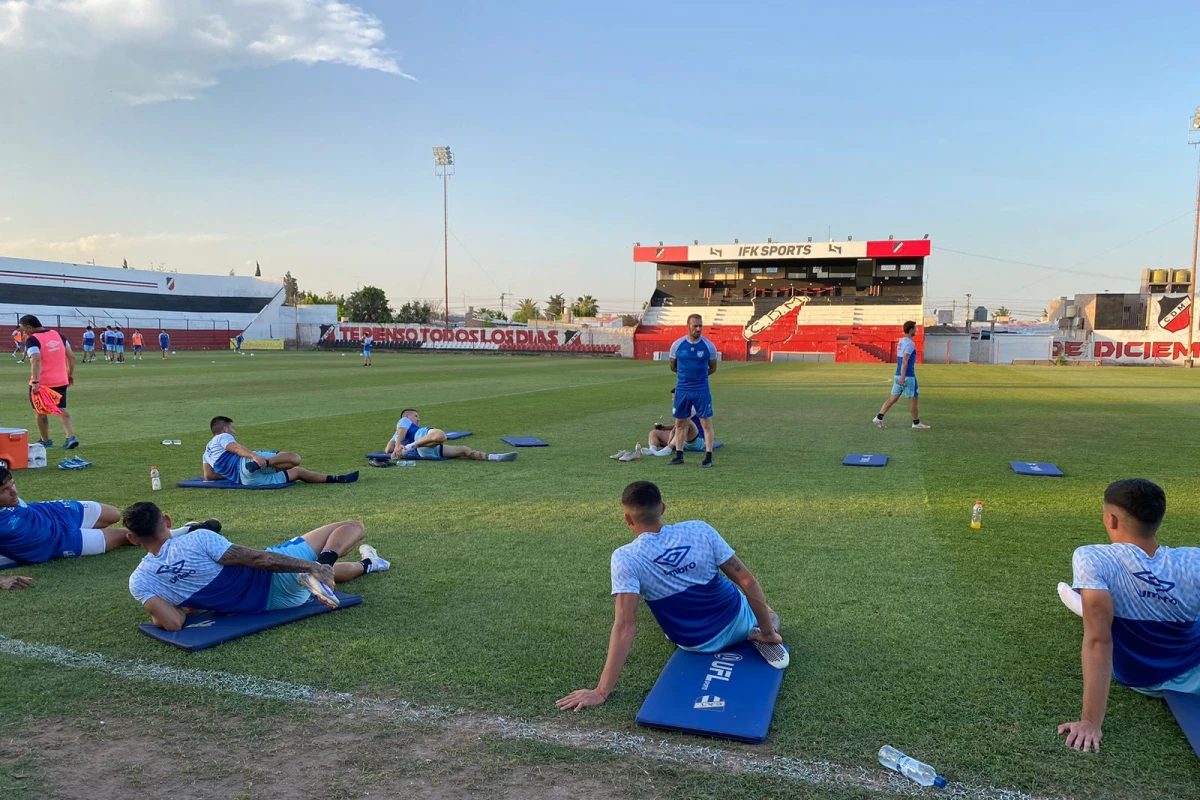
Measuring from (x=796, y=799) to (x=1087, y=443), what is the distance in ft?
40.7

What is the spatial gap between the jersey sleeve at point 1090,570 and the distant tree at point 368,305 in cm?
9968

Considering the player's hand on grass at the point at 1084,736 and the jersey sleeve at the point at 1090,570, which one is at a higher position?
the jersey sleeve at the point at 1090,570

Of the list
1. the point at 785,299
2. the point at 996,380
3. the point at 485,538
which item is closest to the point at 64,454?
the point at 485,538

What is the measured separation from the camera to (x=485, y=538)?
6.86 m

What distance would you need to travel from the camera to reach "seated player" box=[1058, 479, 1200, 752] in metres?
3.37

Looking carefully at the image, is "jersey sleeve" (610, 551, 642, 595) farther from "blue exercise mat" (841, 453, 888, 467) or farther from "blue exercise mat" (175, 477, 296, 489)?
"blue exercise mat" (841, 453, 888, 467)

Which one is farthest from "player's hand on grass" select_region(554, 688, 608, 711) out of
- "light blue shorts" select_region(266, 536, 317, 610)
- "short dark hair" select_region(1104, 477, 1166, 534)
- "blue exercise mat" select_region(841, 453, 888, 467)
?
"blue exercise mat" select_region(841, 453, 888, 467)

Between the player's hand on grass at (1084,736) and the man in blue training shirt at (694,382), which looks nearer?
the player's hand on grass at (1084,736)

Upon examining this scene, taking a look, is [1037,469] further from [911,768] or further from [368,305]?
[368,305]

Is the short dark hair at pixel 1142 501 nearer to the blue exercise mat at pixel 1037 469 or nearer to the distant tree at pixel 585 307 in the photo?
the blue exercise mat at pixel 1037 469

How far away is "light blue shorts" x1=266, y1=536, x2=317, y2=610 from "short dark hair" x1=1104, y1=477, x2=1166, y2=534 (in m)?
4.78

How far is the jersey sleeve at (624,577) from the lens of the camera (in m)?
3.85

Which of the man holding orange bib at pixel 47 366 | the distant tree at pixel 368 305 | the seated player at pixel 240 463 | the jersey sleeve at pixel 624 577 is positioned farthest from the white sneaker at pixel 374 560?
the distant tree at pixel 368 305

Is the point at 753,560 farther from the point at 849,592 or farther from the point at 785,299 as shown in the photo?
the point at 785,299
